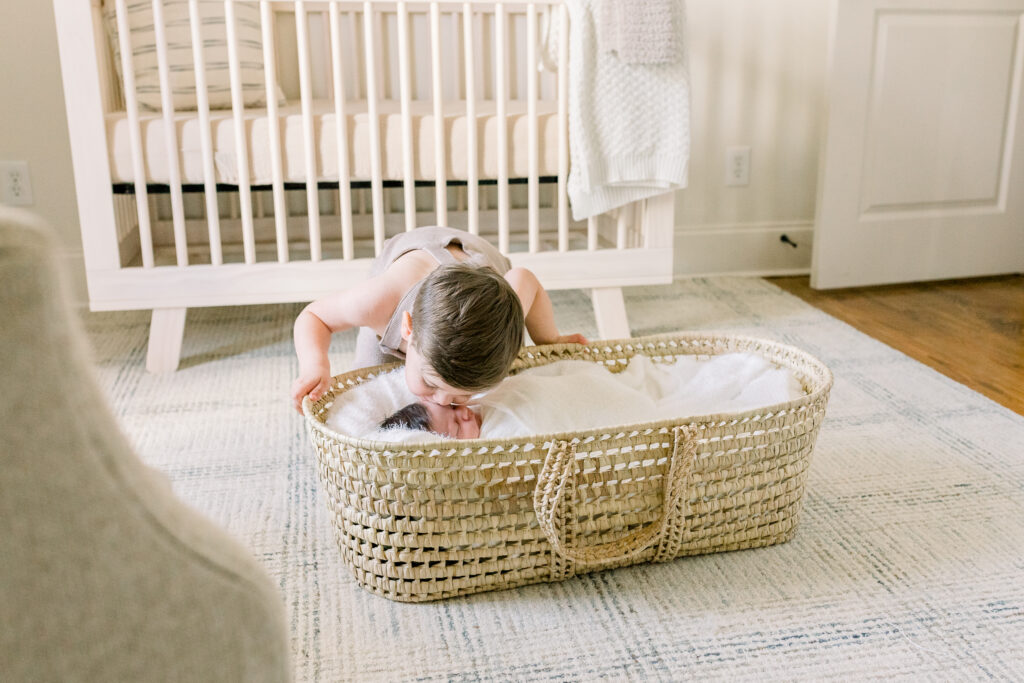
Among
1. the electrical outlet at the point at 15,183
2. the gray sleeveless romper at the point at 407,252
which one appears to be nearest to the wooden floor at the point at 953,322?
the gray sleeveless romper at the point at 407,252

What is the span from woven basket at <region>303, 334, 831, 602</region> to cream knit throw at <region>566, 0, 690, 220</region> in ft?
→ 2.87

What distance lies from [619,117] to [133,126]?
3.30ft

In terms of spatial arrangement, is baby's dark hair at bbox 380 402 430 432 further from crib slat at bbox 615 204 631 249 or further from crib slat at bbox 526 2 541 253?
crib slat at bbox 615 204 631 249

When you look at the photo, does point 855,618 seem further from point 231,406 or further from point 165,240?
point 165,240

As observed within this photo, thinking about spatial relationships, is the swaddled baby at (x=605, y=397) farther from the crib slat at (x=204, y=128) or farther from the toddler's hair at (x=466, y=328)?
the crib slat at (x=204, y=128)

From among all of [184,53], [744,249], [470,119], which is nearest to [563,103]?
[470,119]

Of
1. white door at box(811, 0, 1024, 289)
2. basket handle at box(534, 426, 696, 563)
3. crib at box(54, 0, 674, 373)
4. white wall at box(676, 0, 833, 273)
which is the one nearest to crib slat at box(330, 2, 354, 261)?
crib at box(54, 0, 674, 373)

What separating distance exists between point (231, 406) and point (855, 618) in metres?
1.20

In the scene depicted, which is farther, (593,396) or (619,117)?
(619,117)

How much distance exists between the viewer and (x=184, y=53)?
6.52 ft

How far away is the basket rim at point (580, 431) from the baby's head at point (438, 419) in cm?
8

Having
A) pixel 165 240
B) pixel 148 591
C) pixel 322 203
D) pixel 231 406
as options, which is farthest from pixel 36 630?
pixel 322 203

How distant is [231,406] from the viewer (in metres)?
1.74

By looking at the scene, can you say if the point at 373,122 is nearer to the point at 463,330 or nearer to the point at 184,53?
the point at 184,53
